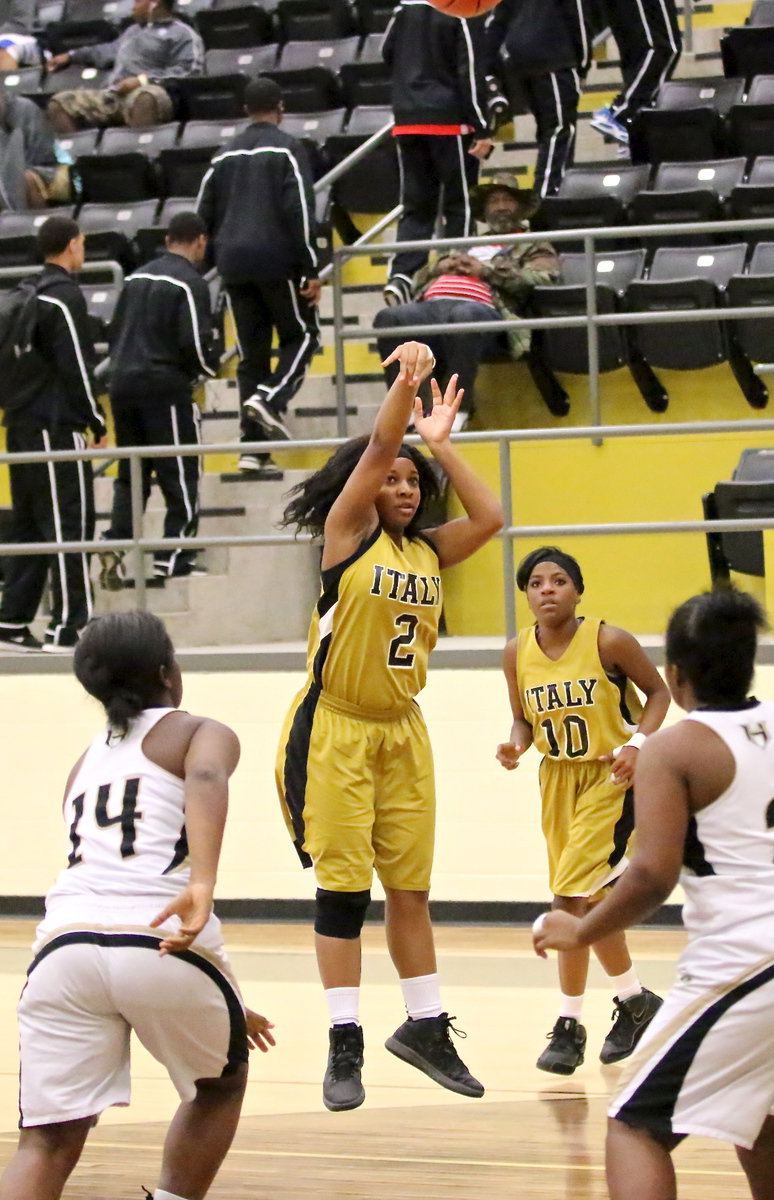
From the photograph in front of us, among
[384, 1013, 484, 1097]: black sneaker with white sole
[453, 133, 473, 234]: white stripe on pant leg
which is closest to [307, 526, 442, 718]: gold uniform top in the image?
[384, 1013, 484, 1097]: black sneaker with white sole

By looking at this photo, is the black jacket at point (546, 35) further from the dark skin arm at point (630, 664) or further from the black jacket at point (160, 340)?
the dark skin arm at point (630, 664)

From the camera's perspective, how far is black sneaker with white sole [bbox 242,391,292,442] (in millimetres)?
8531

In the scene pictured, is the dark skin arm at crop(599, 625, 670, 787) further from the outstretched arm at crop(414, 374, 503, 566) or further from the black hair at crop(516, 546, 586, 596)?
the outstretched arm at crop(414, 374, 503, 566)

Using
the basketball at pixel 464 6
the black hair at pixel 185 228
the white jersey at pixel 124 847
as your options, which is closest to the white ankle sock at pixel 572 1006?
the white jersey at pixel 124 847

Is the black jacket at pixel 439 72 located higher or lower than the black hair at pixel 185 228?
higher

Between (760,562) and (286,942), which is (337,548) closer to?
(286,942)

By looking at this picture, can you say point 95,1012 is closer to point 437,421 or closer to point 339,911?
point 339,911

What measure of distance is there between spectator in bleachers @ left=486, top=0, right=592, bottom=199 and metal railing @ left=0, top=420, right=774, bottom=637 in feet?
9.82

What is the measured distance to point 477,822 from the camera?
22.8 feet

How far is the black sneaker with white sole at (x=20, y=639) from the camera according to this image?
7949mm

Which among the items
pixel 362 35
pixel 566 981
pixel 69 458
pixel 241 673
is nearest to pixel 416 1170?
pixel 566 981

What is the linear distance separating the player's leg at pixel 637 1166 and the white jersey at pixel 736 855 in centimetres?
28

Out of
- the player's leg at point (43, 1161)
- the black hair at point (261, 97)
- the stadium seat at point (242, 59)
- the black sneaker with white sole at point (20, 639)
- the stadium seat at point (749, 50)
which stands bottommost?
the black sneaker with white sole at point (20, 639)

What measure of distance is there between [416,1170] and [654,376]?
5433mm
